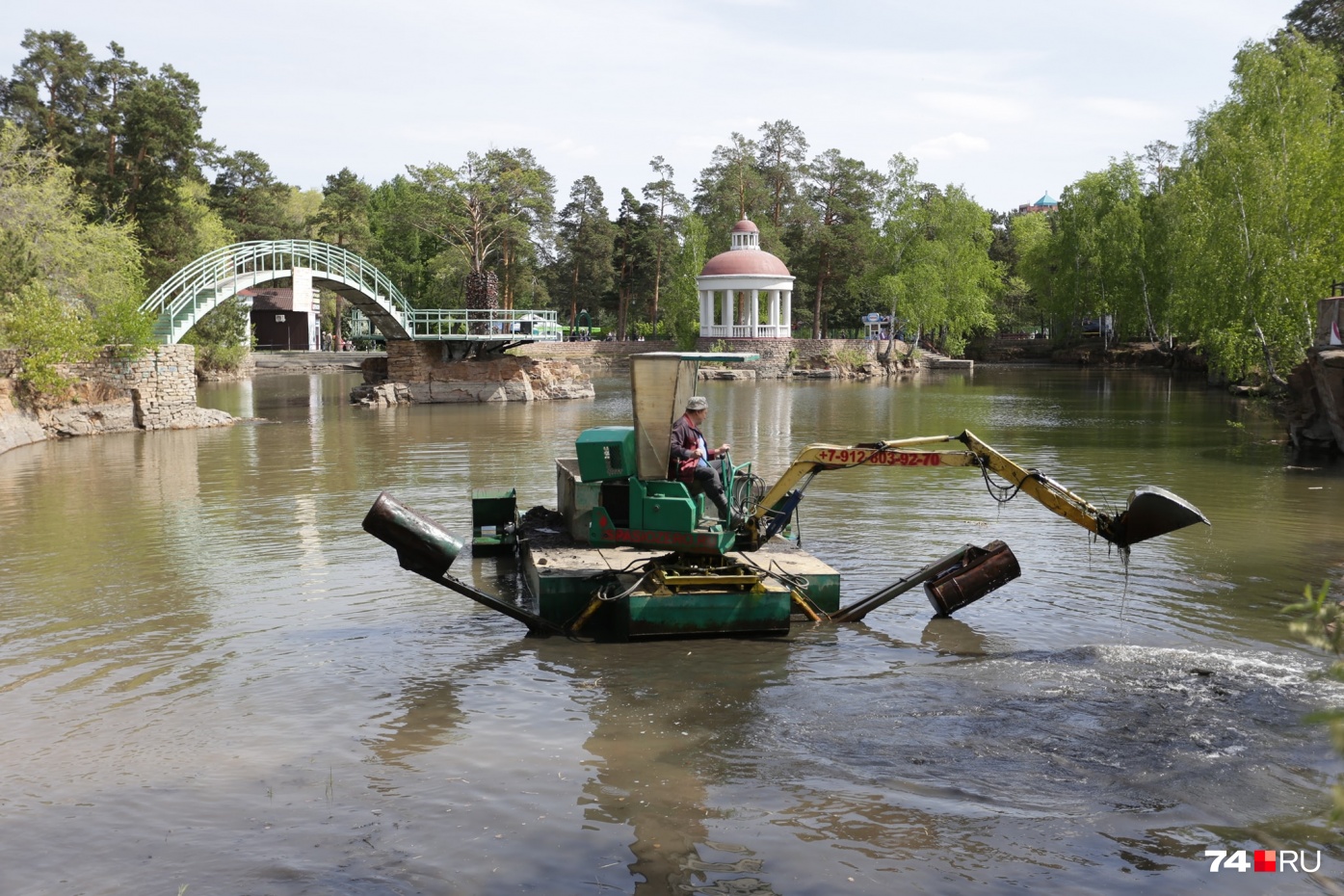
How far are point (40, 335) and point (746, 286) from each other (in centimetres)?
4975

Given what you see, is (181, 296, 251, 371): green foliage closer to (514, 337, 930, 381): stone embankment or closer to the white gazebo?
(514, 337, 930, 381): stone embankment

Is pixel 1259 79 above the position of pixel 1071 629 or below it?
above

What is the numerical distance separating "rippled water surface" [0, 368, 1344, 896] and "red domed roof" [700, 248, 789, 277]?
56805 millimetres

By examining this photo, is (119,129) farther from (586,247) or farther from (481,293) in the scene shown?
(586,247)

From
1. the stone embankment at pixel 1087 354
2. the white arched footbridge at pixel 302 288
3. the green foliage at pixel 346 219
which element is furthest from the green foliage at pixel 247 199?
the stone embankment at pixel 1087 354

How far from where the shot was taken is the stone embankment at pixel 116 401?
2934 cm

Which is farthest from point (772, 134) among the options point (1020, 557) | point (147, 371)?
point (1020, 557)

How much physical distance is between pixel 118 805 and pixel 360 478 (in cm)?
1599

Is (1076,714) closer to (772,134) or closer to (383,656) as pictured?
(383,656)

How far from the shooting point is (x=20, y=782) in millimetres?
7656

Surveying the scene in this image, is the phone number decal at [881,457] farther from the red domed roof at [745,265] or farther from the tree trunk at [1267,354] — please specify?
the red domed roof at [745,265]

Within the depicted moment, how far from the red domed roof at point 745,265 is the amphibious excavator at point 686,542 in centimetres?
6235

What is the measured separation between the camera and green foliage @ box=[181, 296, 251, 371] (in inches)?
2232

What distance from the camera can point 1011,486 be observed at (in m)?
10.7
